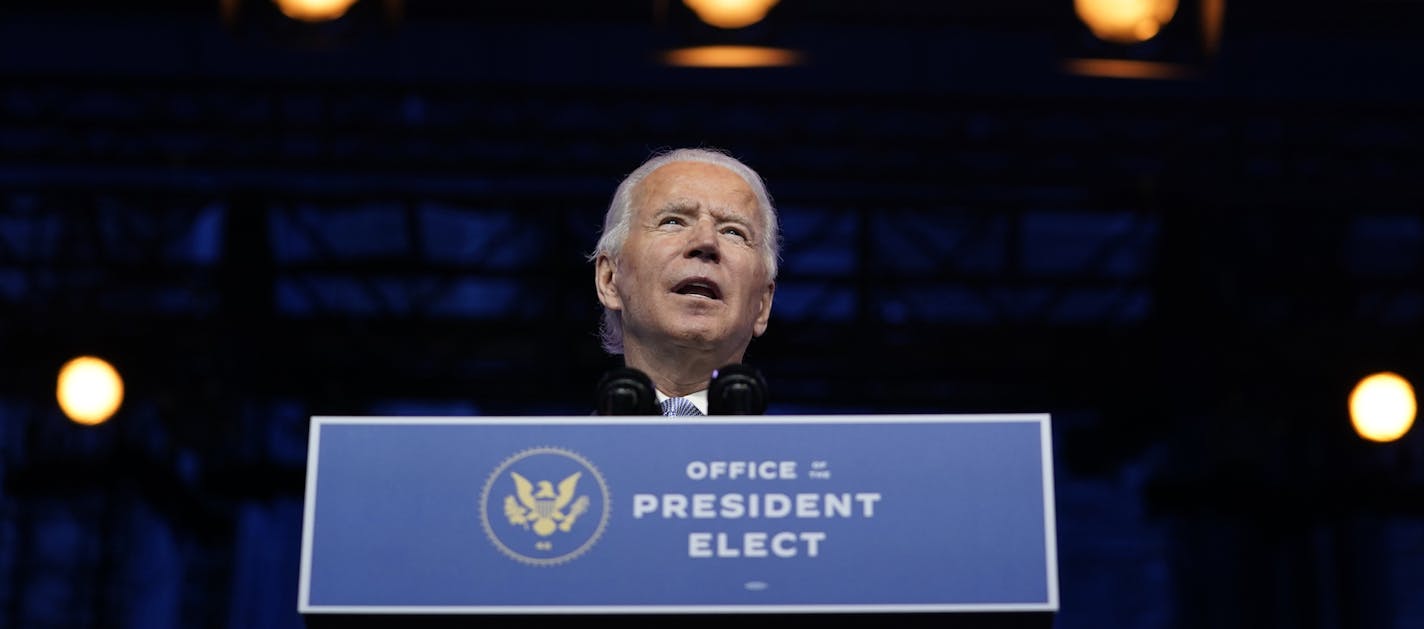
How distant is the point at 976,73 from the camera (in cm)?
770

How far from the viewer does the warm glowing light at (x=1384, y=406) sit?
24.6ft

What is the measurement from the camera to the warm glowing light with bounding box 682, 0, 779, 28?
16.2ft

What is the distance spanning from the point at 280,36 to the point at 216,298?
2.98 metres

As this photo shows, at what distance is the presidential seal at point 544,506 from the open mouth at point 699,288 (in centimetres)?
71

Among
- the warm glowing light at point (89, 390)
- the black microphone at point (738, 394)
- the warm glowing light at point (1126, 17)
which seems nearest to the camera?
the black microphone at point (738, 394)

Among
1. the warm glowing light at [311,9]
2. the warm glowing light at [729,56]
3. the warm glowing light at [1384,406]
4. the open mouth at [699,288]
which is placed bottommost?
the open mouth at [699,288]

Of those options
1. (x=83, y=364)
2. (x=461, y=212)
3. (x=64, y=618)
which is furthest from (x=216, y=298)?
(x=64, y=618)

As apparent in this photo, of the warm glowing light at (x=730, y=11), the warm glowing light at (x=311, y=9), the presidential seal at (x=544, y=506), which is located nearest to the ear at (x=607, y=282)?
the presidential seal at (x=544, y=506)

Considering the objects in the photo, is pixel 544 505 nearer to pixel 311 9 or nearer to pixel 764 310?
pixel 764 310

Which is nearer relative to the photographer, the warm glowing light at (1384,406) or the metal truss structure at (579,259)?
the metal truss structure at (579,259)

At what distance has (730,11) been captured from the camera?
495cm

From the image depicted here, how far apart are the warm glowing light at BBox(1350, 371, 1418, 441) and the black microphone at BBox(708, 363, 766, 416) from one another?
20.9ft

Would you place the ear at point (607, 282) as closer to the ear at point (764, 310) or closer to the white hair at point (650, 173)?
the white hair at point (650, 173)

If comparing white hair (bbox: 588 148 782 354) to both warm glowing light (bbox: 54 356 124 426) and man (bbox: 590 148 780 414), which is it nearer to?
man (bbox: 590 148 780 414)
